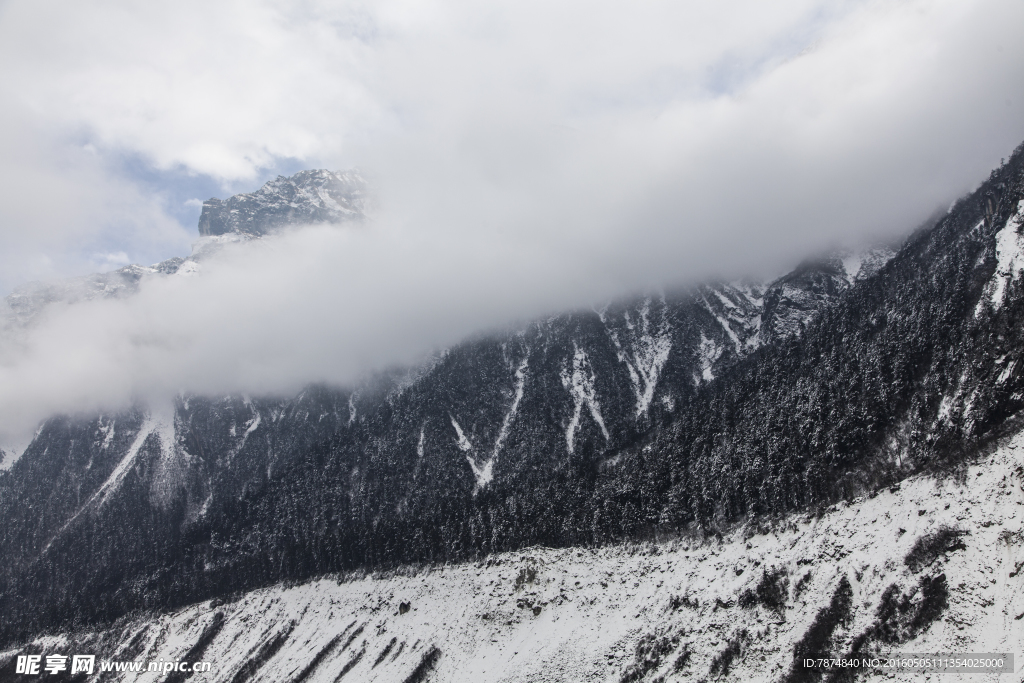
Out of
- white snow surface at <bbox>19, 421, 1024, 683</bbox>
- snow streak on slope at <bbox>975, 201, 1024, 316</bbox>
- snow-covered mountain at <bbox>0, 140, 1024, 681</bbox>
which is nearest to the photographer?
white snow surface at <bbox>19, 421, 1024, 683</bbox>

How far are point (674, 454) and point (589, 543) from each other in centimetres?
3312

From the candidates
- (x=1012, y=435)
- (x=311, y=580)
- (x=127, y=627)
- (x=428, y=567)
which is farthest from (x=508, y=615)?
(x=127, y=627)

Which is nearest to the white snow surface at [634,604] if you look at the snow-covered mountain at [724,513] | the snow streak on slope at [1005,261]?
the snow-covered mountain at [724,513]

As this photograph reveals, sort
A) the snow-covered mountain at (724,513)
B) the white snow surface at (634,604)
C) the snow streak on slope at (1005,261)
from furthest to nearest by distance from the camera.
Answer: the snow streak on slope at (1005,261) → the snow-covered mountain at (724,513) → the white snow surface at (634,604)

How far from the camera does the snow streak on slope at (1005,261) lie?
106m

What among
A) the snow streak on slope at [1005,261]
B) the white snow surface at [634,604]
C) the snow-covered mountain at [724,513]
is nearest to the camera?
the white snow surface at [634,604]

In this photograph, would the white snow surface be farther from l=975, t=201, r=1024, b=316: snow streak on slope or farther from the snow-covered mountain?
l=975, t=201, r=1024, b=316: snow streak on slope

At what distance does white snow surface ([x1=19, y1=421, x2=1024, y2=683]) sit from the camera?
71.2m

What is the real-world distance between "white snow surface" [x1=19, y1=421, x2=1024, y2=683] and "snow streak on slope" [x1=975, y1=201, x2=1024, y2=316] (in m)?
40.6

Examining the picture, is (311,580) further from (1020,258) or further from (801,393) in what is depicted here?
(1020,258)

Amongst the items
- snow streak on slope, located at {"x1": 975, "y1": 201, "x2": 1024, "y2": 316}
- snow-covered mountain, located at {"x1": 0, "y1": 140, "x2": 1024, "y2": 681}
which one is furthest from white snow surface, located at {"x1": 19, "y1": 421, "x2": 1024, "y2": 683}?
snow streak on slope, located at {"x1": 975, "y1": 201, "x2": 1024, "y2": 316}

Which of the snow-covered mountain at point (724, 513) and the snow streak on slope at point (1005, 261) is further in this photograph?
the snow streak on slope at point (1005, 261)

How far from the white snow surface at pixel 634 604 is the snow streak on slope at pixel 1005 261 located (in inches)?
1599

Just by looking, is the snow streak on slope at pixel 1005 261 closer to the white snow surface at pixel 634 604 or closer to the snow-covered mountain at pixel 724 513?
the snow-covered mountain at pixel 724 513
